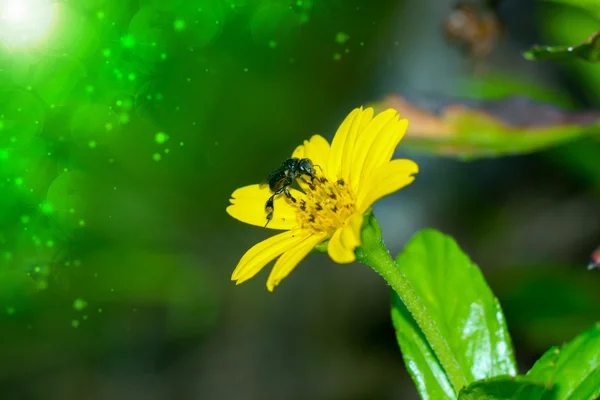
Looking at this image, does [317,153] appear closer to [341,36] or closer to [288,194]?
[288,194]

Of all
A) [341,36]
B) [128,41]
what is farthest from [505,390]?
[341,36]

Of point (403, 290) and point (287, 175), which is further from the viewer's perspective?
point (287, 175)

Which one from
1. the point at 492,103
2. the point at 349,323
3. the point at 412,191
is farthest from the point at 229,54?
the point at 492,103

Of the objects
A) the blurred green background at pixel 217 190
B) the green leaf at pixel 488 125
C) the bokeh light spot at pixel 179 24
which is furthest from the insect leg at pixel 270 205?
the bokeh light spot at pixel 179 24

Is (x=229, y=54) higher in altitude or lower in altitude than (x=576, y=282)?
higher

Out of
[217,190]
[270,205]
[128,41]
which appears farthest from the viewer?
[217,190]

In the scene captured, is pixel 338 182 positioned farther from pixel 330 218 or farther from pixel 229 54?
pixel 229 54

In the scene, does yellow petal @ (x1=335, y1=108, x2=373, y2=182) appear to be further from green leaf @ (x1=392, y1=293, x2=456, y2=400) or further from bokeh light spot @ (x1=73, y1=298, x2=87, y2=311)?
bokeh light spot @ (x1=73, y1=298, x2=87, y2=311)
